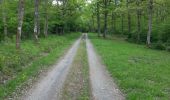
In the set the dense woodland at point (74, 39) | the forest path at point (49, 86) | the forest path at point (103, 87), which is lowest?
the forest path at point (103, 87)

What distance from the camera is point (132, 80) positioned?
14.1 m

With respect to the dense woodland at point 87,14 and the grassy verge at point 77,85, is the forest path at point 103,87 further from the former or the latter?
the dense woodland at point 87,14

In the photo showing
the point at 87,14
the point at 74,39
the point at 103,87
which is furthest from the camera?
the point at 87,14

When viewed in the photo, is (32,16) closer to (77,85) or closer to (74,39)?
(74,39)

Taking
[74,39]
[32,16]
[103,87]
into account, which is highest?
[32,16]

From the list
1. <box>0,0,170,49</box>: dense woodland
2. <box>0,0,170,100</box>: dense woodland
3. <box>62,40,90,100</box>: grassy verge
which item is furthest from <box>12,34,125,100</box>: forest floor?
<box>0,0,170,49</box>: dense woodland

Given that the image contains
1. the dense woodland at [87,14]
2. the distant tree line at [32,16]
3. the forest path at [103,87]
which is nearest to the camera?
the forest path at [103,87]

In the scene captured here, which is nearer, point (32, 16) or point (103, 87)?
point (103, 87)

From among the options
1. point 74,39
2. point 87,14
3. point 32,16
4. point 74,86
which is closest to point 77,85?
point 74,86

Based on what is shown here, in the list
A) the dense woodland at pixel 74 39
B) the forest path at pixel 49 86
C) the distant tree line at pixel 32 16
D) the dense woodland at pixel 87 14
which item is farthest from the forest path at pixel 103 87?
the dense woodland at pixel 87 14

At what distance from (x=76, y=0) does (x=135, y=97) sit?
177 ft

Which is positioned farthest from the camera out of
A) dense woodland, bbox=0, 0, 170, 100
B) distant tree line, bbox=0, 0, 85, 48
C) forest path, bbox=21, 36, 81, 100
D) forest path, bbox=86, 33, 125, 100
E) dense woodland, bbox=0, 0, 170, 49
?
dense woodland, bbox=0, 0, 170, 49

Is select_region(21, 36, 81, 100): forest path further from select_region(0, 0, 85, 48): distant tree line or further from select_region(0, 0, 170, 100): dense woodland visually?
select_region(0, 0, 85, 48): distant tree line

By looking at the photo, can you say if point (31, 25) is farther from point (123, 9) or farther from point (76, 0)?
point (76, 0)
